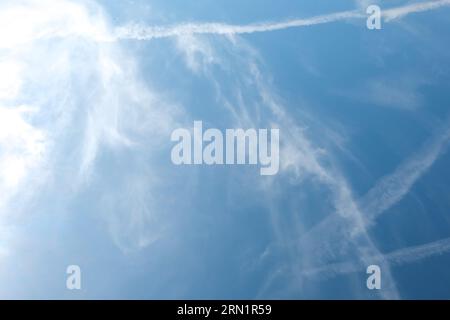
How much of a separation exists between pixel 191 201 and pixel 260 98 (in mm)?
3769

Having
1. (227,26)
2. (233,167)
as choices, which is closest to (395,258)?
(233,167)

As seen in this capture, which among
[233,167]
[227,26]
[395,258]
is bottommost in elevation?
[395,258]

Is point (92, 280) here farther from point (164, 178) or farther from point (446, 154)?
point (446, 154)

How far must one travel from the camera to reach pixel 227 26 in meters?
13.3

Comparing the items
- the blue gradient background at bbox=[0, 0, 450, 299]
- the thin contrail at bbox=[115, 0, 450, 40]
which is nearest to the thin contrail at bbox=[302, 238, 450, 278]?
the blue gradient background at bbox=[0, 0, 450, 299]

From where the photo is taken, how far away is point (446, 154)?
12.7 meters

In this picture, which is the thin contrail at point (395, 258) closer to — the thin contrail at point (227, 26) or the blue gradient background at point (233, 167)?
the blue gradient background at point (233, 167)

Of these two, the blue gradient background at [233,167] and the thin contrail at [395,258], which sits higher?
the blue gradient background at [233,167]

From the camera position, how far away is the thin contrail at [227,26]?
13.3 metres

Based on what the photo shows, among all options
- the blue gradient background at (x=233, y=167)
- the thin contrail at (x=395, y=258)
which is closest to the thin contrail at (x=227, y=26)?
the blue gradient background at (x=233, y=167)

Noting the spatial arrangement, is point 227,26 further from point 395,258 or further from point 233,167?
point 395,258

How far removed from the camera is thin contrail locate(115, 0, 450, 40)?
523 inches

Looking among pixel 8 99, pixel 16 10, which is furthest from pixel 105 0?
pixel 8 99
